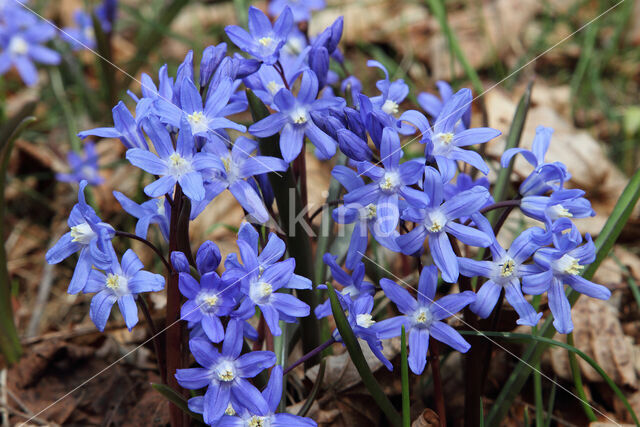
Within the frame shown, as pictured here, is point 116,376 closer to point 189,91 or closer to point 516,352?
point 189,91

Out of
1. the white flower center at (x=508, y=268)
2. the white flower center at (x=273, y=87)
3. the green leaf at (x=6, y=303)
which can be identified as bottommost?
the green leaf at (x=6, y=303)

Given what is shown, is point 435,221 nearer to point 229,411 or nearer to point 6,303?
point 229,411

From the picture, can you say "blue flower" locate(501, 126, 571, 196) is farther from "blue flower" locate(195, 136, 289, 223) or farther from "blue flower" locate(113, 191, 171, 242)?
"blue flower" locate(113, 191, 171, 242)

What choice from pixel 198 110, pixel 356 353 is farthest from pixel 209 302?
pixel 198 110

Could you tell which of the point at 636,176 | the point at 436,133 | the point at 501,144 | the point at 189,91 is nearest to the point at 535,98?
the point at 501,144

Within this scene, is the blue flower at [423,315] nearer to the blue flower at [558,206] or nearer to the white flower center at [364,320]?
the white flower center at [364,320]

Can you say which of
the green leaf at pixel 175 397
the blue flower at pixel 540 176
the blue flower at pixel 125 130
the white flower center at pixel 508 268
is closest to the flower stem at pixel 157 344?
the green leaf at pixel 175 397

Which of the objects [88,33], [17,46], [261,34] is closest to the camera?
[261,34]

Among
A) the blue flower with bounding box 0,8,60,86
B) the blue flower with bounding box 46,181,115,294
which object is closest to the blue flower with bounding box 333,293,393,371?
the blue flower with bounding box 46,181,115,294
